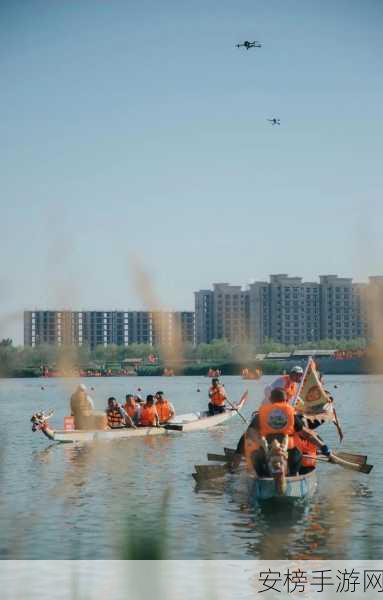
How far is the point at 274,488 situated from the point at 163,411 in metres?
25.4

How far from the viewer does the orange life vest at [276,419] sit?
24.2 meters

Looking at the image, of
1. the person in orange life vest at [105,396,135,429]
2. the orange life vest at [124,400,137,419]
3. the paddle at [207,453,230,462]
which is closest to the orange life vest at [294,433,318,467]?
the paddle at [207,453,230,462]

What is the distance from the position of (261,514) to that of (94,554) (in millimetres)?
5070

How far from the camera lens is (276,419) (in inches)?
951

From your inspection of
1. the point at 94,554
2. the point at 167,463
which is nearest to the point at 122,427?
the point at 167,463

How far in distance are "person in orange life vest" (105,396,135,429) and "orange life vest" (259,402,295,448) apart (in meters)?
21.3

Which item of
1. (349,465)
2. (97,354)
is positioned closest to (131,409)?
(349,465)

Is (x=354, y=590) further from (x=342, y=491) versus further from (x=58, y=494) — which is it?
(x=58, y=494)

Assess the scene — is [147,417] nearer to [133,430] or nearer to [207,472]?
[133,430]

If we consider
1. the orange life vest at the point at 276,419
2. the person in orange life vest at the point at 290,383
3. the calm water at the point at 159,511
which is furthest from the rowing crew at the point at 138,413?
the orange life vest at the point at 276,419

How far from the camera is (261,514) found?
2428 centimetres

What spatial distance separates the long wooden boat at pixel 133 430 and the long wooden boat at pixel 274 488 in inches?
692

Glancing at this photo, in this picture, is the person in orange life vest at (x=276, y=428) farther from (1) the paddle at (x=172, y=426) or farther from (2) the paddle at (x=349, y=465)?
(1) the paddle at (x=172, y=426)

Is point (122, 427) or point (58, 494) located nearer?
point (58, 494)
